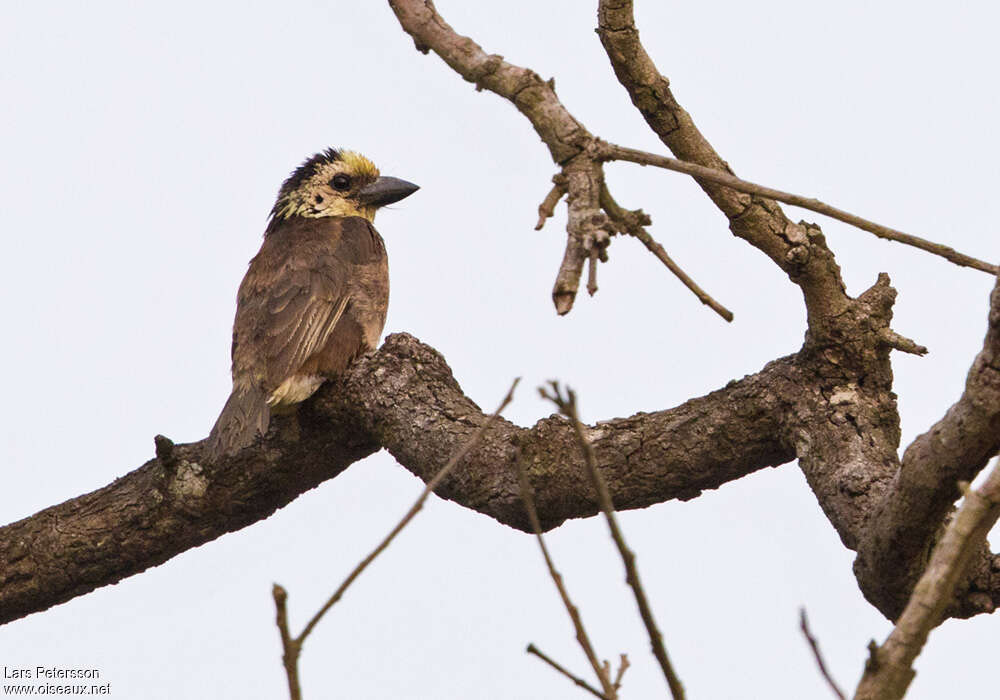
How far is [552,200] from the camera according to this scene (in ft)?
8.42

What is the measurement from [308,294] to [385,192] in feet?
4.22

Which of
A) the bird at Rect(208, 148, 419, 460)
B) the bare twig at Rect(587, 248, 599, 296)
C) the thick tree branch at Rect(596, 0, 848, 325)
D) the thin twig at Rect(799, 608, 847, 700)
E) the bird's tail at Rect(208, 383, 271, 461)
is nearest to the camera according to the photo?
the thin twig at Rect(799, 608, 847, 700)

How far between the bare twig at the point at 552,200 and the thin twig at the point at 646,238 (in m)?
0.08

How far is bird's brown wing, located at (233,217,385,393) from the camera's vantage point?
500 centimetres

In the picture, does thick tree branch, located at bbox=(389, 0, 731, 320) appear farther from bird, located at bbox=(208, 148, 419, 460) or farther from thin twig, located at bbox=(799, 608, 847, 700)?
bird, located at bbox=(208, 148, 419, 460)

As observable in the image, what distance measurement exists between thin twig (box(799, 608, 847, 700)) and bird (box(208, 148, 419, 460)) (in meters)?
3.12

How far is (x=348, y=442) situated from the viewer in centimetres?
464

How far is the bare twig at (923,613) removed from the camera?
5.13 feet

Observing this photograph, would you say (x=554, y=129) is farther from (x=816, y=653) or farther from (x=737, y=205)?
(x=816, y=653)

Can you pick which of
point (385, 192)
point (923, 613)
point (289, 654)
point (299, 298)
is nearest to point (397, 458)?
point (299, 298)

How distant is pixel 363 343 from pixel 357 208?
4.64 ft

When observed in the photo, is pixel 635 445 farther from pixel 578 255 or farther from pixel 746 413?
pixel 578 255

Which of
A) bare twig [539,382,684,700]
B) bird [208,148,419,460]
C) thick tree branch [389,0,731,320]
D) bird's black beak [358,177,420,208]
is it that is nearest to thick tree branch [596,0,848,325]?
thick tree branch [389,0,731,320]

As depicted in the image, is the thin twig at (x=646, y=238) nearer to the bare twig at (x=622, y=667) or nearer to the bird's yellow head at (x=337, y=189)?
the bare twig at (x=622, y=667)
